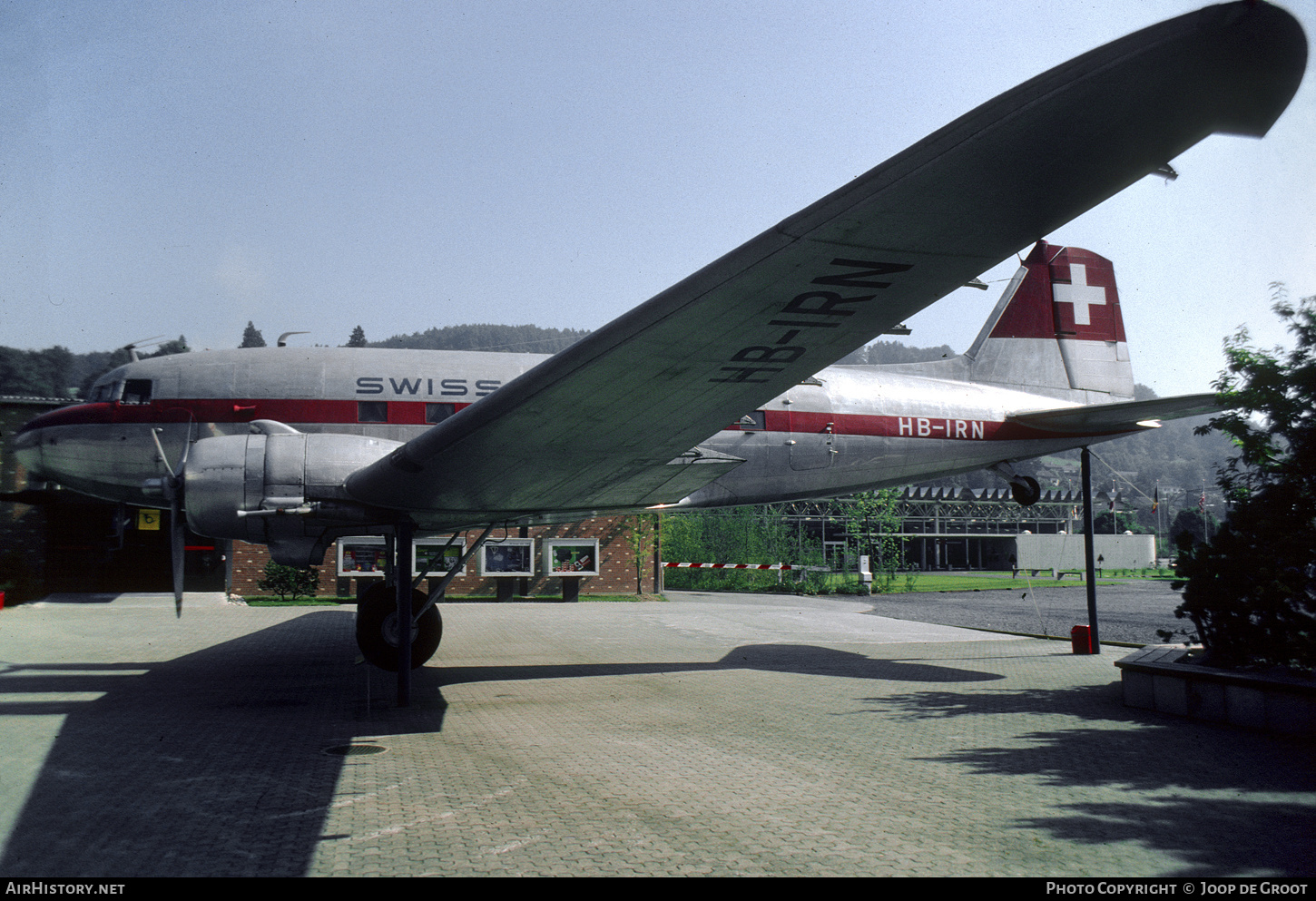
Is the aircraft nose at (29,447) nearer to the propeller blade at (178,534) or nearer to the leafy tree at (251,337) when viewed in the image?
the propeller blade at (178,534)

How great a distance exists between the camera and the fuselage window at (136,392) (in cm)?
1070

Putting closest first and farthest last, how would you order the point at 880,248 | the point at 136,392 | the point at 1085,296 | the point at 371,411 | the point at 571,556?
the point at 880,248
the point at 136,392
the point at 371,411
the point at 1085,296
the point at 571,556

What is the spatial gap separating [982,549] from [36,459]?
7328 centimetres

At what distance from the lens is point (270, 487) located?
879cm

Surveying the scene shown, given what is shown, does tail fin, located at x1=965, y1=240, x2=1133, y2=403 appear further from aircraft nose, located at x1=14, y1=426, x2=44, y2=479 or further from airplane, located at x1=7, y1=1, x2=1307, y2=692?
aircraft nose, located at x1=14, y1=426, x2=44, y2=479

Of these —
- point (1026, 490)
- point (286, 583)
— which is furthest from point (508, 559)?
point (1026, 490)

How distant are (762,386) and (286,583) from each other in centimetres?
2148

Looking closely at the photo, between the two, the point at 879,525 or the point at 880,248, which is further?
the point at 879,525

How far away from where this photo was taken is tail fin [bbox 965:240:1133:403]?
14.0 m

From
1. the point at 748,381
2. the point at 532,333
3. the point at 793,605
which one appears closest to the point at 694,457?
the point at 748,381

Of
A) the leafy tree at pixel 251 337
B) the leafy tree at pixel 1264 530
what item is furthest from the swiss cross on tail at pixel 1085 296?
the leafy tree at pixel 251 337

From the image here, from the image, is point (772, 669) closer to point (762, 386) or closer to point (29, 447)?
point (762, 386)

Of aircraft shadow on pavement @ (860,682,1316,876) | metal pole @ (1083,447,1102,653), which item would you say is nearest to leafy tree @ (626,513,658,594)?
metal pole @ (1083,447,1102,653)
